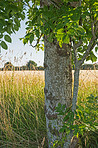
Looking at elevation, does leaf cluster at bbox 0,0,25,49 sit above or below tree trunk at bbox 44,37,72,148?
above

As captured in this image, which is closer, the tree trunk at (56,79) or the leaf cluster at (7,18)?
the leaf cluster at (7,18)

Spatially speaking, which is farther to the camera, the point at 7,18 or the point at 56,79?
the point at 56,79

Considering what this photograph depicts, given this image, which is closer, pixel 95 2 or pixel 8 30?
pixel 95 2

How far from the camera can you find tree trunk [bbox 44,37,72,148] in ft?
5.96

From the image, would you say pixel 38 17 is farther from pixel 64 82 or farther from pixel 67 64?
pixel 64 82

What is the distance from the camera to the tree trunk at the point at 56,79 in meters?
1.82

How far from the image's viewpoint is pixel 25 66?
3670 mm

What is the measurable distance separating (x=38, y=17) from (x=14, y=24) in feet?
0.93

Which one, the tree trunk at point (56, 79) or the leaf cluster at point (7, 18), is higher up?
the leaf cluster at point (7, 18)

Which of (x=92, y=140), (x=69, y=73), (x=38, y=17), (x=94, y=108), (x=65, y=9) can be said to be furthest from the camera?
(x=92, y=140)

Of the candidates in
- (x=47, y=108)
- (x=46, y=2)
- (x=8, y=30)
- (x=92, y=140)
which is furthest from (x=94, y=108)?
(x=46, y=2)

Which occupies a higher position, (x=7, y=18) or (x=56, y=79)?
(x=7, y=18)

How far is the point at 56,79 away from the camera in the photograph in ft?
5.98

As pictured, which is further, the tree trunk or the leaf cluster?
the tree trunk
